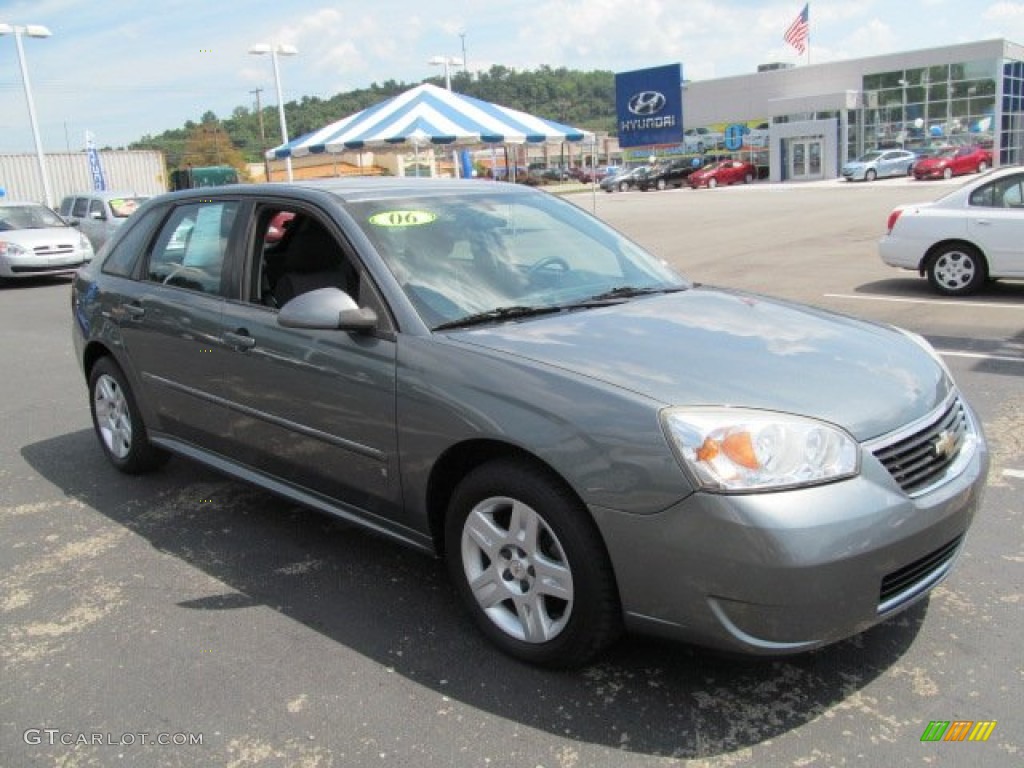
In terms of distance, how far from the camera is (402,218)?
3.71 m

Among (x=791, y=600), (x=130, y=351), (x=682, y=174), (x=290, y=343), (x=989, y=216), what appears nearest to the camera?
(x=791, y=600)

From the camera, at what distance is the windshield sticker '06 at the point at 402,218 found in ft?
12.0

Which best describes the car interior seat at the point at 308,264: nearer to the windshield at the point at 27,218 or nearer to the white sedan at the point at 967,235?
the white sedan at the point at 967,235

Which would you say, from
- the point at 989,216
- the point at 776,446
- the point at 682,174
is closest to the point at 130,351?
the point at 776,446

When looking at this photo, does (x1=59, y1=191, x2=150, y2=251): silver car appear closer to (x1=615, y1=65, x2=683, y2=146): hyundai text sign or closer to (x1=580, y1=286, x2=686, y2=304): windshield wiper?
(x1=615, y1=65, x2=683, y2=146): hyundai text sign

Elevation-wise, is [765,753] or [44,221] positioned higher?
[44,221]

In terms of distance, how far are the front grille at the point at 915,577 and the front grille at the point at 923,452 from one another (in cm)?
23

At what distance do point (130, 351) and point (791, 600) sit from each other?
12.2 feet

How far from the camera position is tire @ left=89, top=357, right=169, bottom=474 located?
4945mm

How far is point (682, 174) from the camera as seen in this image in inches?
2037

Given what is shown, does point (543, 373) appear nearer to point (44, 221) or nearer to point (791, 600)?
point (791, 600)

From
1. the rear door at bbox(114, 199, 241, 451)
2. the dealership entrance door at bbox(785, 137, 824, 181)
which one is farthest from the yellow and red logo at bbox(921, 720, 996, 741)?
the dealership entrance door at bbox(785, 137, 824, 181)

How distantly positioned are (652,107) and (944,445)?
1626 cm

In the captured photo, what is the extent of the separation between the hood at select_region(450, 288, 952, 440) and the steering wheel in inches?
15.3
